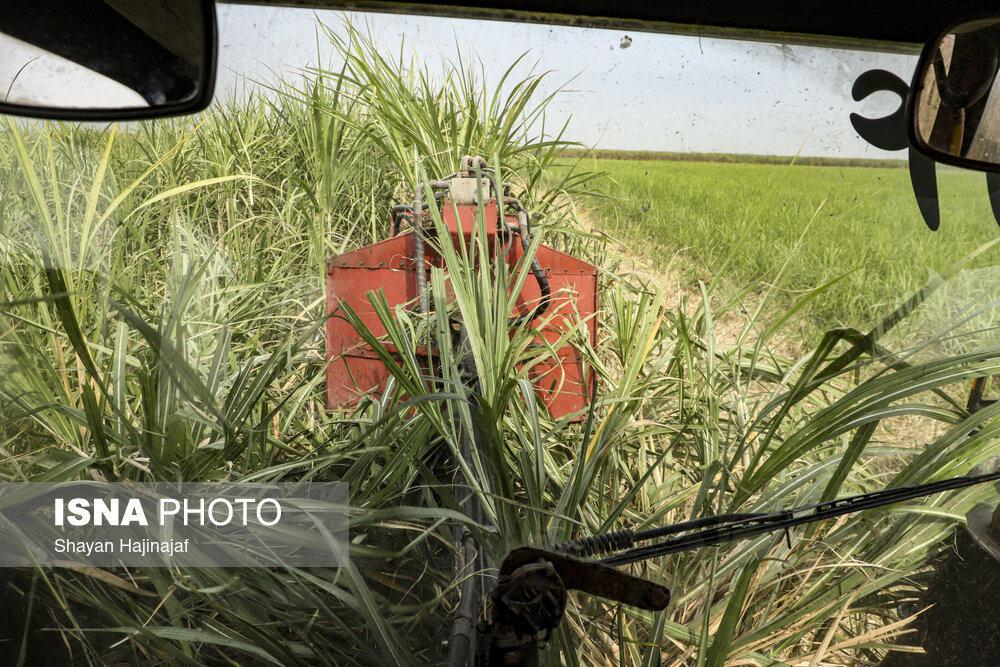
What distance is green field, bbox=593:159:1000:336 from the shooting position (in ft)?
4.85

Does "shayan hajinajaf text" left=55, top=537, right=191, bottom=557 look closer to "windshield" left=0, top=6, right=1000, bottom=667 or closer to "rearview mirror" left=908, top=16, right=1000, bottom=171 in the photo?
"windshield" left=0, top=6, right=1000, bottom=667

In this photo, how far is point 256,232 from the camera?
1724mm

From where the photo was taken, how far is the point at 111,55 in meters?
0.96

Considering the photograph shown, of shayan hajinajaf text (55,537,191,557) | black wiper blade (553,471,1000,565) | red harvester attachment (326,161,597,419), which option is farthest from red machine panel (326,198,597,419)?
black wiper blade (553,471,1000,565)

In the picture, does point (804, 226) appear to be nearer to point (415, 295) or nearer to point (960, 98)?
point (960, 98)

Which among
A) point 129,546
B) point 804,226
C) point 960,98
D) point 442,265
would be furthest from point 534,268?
point 129,546

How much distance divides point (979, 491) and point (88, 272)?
1860 millimetres

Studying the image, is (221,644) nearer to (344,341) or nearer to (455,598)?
(455,598)

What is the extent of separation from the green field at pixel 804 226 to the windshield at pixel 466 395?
10 millimetres

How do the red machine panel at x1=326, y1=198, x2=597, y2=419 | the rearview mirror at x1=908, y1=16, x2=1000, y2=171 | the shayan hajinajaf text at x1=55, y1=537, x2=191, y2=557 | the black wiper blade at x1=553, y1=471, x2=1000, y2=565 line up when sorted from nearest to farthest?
1. the black wiper blade at x1=553, y1=471, x2=1000, y2=565
2. the shayan hajinajaf text at x1=55, y1=537, x2=191, y2=557
3. the rearview mirror at x1=908, y1=16, x2=1000, y2=171
4. the red machine panel at x1=326, y1=198, x2=597, y2=419

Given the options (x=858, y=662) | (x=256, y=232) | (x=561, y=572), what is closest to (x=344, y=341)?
(x=256, y=232)

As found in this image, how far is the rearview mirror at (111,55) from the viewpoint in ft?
3.04

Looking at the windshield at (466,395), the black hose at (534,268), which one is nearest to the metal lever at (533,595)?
the windshield at (466,395)

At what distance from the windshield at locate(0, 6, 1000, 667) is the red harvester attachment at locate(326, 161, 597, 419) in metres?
0.03
